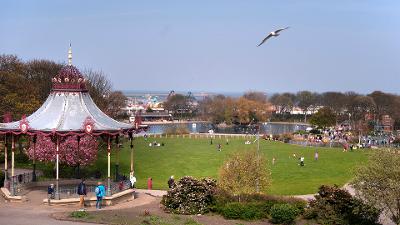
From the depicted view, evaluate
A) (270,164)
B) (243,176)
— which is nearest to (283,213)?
(243,176)

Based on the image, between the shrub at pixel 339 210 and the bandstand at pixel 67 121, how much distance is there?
13.0 metres

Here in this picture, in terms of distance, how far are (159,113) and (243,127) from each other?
4545 cm

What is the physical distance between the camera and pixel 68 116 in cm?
3666

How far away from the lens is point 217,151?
7312 centimetres

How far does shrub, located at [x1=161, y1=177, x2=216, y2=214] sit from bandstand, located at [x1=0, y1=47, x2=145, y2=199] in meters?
5.19

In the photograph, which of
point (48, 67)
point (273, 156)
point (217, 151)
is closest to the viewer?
point (273, 156)

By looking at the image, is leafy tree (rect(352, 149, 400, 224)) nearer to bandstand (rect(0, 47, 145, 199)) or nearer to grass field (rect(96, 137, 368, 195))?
grass field (rect(96, 137, 368, 195))

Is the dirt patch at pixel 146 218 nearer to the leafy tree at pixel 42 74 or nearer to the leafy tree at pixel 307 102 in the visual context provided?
the leafy tree at pixel 42 74

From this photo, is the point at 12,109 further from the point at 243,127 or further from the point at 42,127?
the point at 243,127

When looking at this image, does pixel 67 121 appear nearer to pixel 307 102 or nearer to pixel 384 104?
pixel 384 104

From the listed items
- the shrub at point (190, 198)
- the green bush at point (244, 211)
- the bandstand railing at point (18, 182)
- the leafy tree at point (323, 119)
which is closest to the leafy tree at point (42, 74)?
the bandstand railing at point (18, 182)

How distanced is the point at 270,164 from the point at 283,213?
1179 inches

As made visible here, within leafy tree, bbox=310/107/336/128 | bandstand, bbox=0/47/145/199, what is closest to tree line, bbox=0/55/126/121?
bandstand, bbox=0/47/145/199

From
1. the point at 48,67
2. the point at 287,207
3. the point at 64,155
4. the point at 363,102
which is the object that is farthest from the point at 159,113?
the point at 287,207
